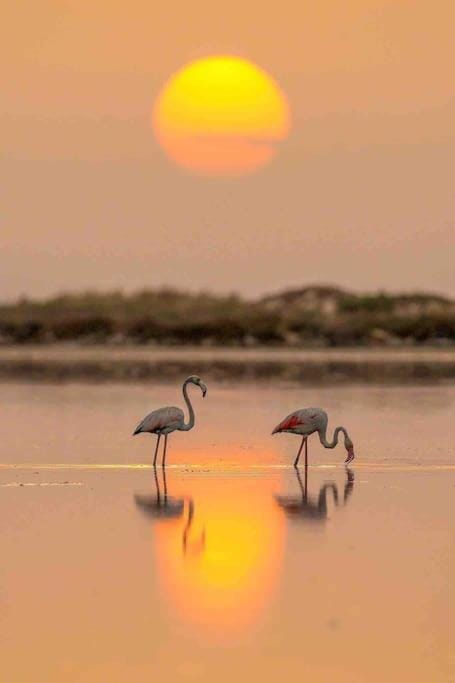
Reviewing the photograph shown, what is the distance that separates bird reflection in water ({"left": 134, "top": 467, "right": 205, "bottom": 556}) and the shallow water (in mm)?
15

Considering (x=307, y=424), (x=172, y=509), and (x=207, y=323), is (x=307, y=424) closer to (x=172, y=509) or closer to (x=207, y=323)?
(x=172, y=509)

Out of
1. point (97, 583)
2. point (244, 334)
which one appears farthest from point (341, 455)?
point (244, 334)

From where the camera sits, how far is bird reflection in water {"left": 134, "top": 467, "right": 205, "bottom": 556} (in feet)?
31.5

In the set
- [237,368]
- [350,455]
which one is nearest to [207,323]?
[237,368]

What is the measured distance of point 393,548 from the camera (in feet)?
31.0

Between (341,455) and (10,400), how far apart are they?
9.68 meters

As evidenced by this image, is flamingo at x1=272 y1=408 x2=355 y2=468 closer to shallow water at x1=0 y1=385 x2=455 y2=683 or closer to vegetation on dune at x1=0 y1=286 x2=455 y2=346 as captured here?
shallow water at x1=0 y1=385 x2=455 y2=683

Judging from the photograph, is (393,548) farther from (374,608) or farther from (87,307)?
(87,307)

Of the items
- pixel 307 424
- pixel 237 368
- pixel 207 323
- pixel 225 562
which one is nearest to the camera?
pixel 225 562

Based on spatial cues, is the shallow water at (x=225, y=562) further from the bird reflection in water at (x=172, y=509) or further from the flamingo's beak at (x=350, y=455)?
the flamingo's beak at (x=350, y=455)

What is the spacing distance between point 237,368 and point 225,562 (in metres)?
29.0

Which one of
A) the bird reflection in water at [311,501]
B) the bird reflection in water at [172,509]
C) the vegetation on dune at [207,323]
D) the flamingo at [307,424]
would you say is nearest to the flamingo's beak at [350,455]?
the flamingo at [307,424]

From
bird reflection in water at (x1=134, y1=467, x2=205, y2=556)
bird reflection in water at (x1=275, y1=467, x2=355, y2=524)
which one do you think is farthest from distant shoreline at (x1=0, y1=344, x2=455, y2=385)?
bird reflection in water at (x1=134, y1=467, x2=205, y2=556)

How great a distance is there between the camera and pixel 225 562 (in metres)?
8.91
